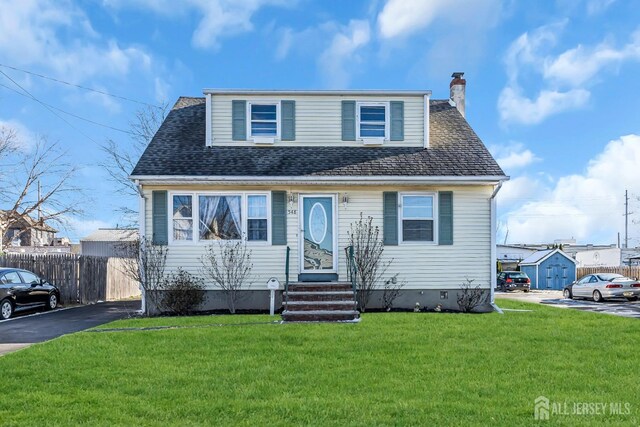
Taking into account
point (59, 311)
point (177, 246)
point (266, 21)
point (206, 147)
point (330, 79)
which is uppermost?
point (266, 21)

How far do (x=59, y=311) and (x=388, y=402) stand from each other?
12773 mm

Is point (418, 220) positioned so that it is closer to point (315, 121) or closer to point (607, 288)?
point (315, 121)

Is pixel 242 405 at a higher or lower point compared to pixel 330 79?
lower

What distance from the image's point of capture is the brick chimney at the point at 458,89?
16.9 meters

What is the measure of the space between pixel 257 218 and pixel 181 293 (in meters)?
2.77

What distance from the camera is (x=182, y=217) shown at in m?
12.6

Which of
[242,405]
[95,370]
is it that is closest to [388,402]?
[242,405]

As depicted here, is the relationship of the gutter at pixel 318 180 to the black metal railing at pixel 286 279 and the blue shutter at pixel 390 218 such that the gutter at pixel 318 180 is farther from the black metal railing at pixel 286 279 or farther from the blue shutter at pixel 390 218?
the black metal railing at pixel 286 279

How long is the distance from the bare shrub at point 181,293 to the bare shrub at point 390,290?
487 centimetres

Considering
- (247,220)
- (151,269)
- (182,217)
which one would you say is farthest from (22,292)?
(247,220)

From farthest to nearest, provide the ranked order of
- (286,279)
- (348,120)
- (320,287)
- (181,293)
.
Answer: (348,120)
(181,293)
(320,287)
(286,279)

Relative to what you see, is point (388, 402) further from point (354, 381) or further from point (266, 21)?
point (266, 21)

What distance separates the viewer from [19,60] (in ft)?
56.8

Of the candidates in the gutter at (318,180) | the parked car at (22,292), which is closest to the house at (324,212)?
the gutter at (318,180)
